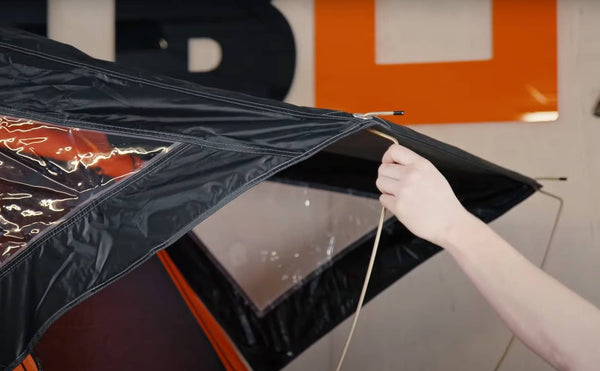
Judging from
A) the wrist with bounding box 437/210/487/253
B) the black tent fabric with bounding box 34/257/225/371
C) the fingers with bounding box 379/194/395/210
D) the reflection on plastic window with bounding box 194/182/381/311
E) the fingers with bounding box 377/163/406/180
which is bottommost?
the black tent fabric with bounding box 34/257/225/371

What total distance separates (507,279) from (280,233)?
1.44 m

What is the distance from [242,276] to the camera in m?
2.06

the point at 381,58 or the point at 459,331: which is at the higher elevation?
the point at 381,58

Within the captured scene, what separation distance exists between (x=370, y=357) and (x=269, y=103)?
129 cm

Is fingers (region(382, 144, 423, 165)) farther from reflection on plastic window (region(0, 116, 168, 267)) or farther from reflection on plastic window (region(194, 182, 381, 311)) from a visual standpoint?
reflection on plastic window (region(194, 182, 381, 311))

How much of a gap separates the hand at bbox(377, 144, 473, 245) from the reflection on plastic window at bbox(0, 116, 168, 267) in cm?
41

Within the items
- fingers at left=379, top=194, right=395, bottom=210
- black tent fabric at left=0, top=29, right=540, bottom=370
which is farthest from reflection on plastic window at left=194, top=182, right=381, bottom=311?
fingers at left=379, top=194, right=395, bottom=210

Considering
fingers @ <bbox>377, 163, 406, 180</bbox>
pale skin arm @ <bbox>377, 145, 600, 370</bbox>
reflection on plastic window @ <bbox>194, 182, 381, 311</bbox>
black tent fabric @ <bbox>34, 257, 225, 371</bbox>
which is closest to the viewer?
pale skin arm @ <bbox>377, 145, 600, 370</bbox>

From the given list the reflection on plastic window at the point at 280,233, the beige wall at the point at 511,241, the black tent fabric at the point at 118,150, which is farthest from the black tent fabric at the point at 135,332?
the black tent fabric at the point at 118,150

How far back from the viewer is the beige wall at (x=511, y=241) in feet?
6.79

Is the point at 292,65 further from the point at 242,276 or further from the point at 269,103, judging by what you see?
the point at 269,103

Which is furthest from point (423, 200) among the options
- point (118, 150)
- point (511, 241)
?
point (511, 241)

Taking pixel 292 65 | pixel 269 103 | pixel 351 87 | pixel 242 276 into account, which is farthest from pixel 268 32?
pixel 269 103

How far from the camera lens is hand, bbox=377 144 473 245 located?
0.82m
